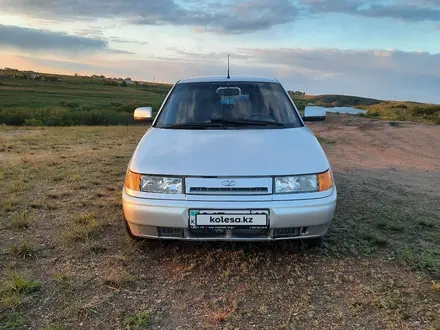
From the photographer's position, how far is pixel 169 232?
3236 millimetres

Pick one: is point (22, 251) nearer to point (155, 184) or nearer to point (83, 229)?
point (83, 229)

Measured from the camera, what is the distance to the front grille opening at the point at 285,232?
3166mm

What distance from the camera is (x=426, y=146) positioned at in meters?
11.3

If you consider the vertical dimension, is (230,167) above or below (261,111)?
below

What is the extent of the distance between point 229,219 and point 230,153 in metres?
0.61

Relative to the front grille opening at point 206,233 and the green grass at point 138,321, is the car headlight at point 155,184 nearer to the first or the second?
the front grille opening at point 206,233

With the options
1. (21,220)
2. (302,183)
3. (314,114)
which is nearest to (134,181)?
(302,183)

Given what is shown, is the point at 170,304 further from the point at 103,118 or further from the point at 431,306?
the point at 103,118

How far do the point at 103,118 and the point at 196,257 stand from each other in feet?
82.9

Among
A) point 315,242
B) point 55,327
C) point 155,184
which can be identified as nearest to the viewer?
point 55,327

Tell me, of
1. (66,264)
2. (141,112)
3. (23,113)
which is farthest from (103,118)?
(66,264)

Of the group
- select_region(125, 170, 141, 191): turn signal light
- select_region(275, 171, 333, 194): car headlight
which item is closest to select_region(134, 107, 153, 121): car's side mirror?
select_region(125, 170, 141, 191): turn signal light

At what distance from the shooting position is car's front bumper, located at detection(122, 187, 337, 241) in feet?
10.1

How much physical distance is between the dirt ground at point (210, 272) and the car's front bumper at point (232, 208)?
0.34 m
